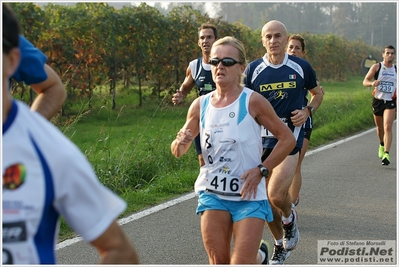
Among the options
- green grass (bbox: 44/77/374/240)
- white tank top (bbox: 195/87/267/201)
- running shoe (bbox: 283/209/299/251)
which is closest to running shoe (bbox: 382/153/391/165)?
green grass (bbox: 44/77/374/240)

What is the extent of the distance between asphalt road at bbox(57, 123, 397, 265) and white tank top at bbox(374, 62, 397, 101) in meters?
1.42

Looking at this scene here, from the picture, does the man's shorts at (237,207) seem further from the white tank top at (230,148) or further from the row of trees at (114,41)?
the row of trees at (114,41)

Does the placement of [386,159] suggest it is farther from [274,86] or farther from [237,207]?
[237,207]

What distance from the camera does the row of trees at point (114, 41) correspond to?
16.9 m

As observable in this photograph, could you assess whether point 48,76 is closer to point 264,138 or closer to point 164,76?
point 264,138

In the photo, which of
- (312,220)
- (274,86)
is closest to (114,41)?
(312,220)

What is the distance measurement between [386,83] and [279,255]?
7.08 m

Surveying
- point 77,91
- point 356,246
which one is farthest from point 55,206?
point 77,91

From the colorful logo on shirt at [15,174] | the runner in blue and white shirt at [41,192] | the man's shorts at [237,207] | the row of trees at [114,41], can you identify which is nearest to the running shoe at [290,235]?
the man's shorts at [237,207]

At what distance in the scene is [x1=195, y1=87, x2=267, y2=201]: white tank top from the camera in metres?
4.60

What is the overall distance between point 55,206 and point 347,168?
9.28 meters

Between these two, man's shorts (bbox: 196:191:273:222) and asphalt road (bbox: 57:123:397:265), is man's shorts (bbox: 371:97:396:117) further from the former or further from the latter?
man's shorts (bbox: 196:191:273:222)

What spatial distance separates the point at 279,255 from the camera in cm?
598

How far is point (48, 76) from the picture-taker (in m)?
3.62
